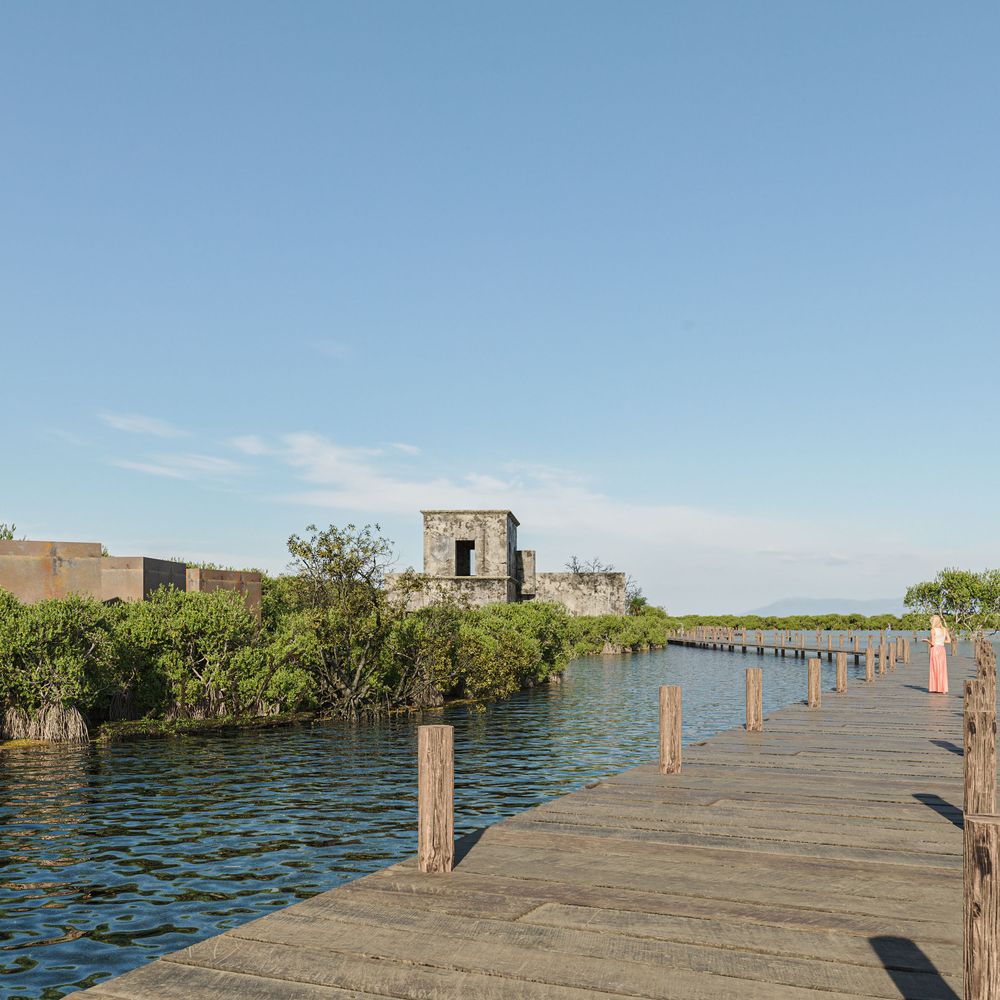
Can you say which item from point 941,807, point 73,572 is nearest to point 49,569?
point 73,572

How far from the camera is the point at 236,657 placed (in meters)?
22.8

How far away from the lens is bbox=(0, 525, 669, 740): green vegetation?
19484 millimetres

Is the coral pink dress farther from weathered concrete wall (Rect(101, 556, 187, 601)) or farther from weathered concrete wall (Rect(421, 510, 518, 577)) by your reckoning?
weathered concrete wall (Rect(421, 510, 518, 577))

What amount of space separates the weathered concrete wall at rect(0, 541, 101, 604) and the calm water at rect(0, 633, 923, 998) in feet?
17.4

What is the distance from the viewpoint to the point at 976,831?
379cm

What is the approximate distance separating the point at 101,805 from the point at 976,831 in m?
13.2

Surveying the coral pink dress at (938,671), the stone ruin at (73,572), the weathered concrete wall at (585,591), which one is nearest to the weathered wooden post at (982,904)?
the coral pink dress at (938,671)

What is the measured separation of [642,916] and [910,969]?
149 cm

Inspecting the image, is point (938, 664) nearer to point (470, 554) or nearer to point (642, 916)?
point (642, 916)

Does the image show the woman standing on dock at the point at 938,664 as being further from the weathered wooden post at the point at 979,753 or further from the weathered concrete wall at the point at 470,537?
the weathered concrete wall at the point at 470,537

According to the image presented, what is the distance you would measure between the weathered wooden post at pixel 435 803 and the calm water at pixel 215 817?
126 inches

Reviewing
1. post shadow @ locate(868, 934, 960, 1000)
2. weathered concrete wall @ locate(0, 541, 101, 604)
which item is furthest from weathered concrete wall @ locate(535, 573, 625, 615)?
post shadow @ locate(868, 934, 960, 1000)

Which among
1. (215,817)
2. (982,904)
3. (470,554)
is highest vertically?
(470,554)

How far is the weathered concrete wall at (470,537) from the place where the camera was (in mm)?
54844
